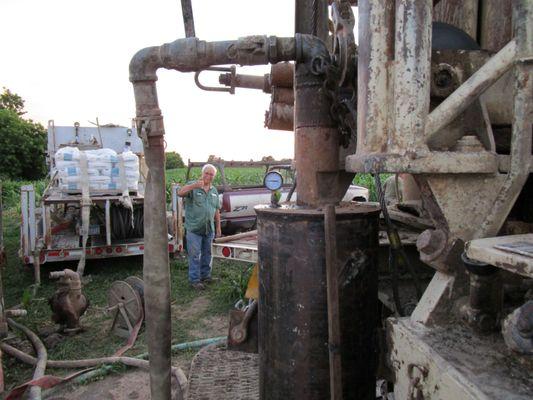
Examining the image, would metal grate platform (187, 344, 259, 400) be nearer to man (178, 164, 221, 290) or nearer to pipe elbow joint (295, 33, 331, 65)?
pipe elbow joint (295, 33, 331, 65)

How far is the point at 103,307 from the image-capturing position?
6.34 meters

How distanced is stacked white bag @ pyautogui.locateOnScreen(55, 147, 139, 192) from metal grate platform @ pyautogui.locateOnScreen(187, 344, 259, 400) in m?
4.83

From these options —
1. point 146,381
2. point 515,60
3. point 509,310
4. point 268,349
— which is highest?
point 515,60

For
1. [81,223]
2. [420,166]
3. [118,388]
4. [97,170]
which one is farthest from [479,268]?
[81,223]

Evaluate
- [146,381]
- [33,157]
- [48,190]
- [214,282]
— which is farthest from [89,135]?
[33,157]

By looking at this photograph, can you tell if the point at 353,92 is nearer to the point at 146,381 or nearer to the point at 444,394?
the point at 444,394

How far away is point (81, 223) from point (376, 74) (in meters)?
6.96

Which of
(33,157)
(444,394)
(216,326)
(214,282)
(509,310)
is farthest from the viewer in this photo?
(33,157)

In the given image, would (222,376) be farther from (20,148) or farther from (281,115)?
(20,148)

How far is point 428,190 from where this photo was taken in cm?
161

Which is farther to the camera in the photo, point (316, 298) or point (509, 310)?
point (316, 298)

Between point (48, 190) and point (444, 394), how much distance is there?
827 cm

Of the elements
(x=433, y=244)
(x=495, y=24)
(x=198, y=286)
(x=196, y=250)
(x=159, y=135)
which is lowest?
(x=198, y=286)

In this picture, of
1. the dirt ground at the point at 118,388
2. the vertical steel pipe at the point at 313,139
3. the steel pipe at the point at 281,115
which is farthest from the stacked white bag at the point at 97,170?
the vertical steel pipe at the point at 313,139
